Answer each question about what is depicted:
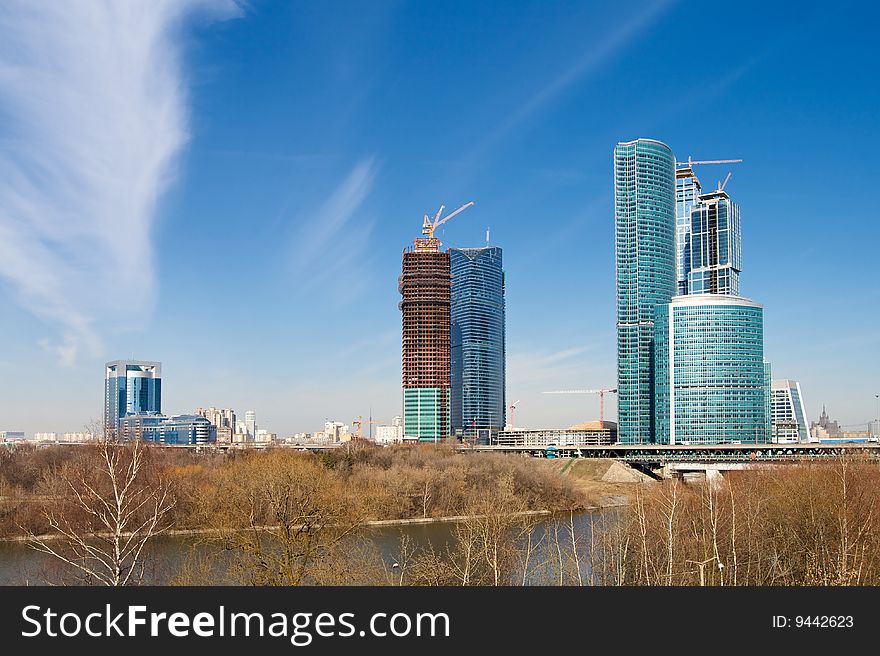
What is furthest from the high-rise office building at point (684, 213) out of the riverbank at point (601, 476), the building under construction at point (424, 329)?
the riverbank at point (601, 476)

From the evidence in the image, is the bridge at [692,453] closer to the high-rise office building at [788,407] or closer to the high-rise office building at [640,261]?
the high-rise office building at [640,261]

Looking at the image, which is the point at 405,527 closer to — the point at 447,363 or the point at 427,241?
the point at 447,363

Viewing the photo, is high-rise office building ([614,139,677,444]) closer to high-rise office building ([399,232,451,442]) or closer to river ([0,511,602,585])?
high-rise office building ([399,232,451,442])

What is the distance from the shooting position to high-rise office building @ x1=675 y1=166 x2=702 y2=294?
148375mm

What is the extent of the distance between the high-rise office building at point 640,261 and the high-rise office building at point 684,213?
19985mm

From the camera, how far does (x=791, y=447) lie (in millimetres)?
91750

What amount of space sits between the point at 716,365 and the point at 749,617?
109 meters

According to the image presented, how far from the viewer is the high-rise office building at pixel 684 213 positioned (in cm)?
14838

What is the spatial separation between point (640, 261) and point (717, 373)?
2469 centimetres

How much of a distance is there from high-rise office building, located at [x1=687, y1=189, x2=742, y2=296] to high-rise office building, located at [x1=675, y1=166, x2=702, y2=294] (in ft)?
2.34

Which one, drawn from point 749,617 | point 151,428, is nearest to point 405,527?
point 749,617

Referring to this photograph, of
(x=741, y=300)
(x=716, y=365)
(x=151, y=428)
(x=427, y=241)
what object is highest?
(x=427, y=241)

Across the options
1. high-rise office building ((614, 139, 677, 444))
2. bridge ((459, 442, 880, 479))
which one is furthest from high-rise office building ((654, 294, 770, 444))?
high-rise office building ((614, 139, 677, 444))

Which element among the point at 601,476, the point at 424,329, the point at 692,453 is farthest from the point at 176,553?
the point at 424,329
